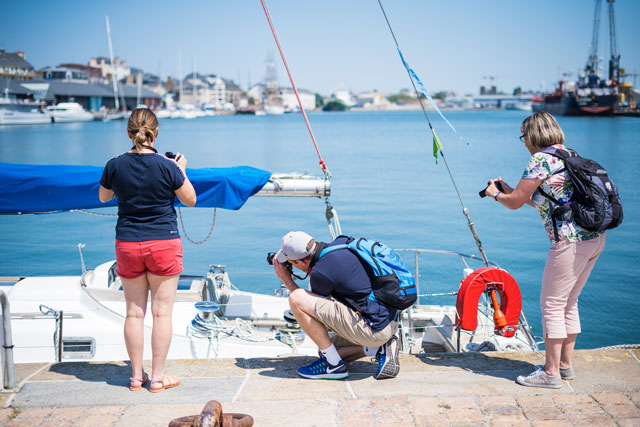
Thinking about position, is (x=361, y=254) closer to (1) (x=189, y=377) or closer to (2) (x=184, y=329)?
(1) (x=189, y=377)

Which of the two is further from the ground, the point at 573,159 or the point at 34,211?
the point at 573,159

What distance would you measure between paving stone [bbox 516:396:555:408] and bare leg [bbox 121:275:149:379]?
8.37ft

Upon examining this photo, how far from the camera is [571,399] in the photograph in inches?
149

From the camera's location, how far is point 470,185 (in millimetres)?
30062

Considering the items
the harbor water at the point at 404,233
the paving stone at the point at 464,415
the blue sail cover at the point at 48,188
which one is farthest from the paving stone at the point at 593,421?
the harbor water at the point at 404,233

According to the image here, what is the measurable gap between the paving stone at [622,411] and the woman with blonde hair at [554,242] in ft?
1.22

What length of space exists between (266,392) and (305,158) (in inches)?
1635

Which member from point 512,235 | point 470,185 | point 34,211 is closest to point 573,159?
point 34,211

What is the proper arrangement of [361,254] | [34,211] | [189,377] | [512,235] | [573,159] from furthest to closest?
[512,235] → [34,211] → [189,377] → [361,254] → [573,159]

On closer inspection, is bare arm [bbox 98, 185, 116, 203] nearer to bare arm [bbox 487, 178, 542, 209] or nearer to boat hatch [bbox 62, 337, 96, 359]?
bare arm [bbox 487, 178, 542, 209]

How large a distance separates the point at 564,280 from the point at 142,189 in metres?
2.80

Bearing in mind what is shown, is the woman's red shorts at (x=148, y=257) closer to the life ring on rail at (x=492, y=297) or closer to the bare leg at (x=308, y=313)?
the bare leg at (x=308, y=313)

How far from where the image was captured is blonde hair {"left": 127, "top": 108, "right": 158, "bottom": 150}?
368cm

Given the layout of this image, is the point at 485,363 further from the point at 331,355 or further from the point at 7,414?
the point at 7,414
